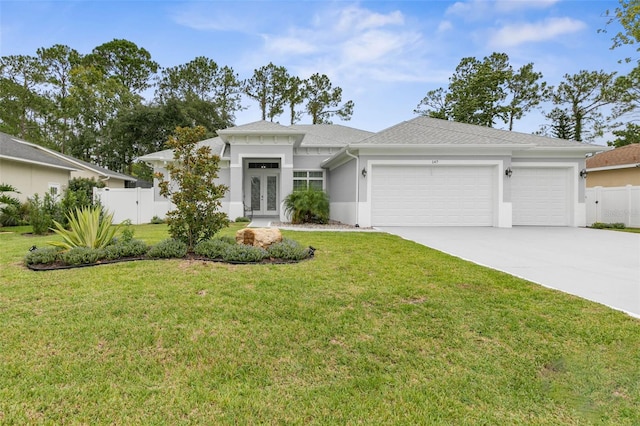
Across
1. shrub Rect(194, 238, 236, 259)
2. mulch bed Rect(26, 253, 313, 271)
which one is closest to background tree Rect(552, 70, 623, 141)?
mulch bed Rect(26, 253, 313, 271)

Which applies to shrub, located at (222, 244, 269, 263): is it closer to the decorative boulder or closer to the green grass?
the decorative boulder

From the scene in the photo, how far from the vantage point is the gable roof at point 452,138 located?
11.5 meters

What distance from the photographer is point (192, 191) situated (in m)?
5.76

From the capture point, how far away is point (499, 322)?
11.1ft

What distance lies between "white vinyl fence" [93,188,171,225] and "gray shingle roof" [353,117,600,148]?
9.92m

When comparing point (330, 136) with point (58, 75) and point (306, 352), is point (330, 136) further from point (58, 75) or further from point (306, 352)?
point (58, 75)

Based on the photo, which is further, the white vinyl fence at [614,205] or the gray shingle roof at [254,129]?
the gray shingle roof at [254,129]

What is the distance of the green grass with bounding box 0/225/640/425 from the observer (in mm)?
2211

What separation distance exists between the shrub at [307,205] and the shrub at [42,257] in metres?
8.03

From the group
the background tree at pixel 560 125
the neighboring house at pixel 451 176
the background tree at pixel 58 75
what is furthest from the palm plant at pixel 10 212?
the background tree at pixel 560 125

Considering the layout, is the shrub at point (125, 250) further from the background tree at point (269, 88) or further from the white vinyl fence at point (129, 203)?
the background tree at point (269, 88)

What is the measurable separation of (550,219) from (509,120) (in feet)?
58.8

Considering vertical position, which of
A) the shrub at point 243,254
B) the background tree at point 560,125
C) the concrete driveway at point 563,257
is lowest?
the concrete driveway at point 563,257

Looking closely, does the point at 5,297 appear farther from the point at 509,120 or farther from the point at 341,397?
the point at 509,120
